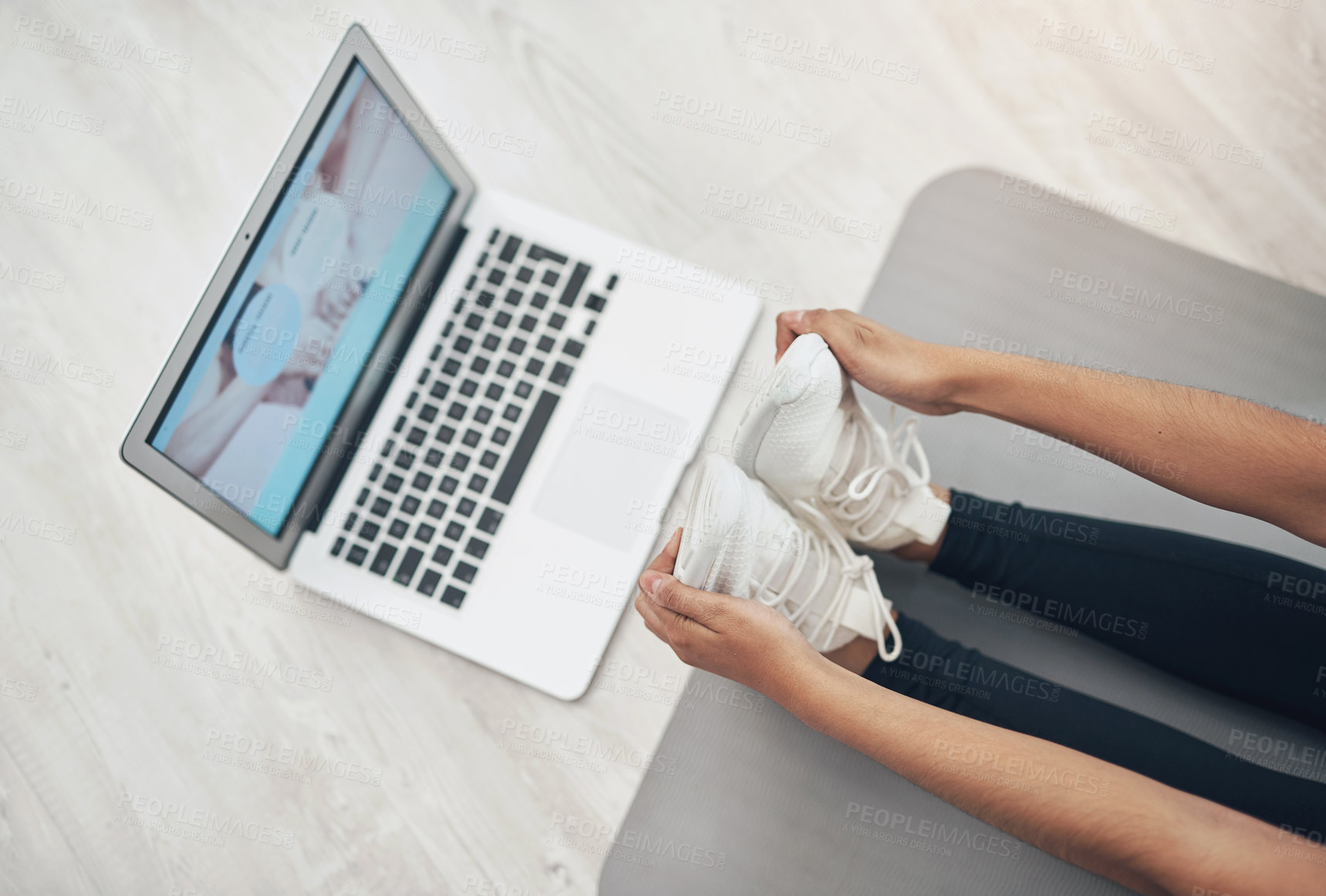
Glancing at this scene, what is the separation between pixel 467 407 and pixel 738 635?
1.32 feet

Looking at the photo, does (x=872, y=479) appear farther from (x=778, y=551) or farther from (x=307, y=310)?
(x=307, y=310)

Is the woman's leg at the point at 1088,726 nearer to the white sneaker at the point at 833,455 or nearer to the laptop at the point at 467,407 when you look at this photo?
the white sneaker at the point at 833,455

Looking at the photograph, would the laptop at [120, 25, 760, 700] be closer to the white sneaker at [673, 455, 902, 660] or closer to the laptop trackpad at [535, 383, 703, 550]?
the laptop trackpad at [535, 383, 703, 550]

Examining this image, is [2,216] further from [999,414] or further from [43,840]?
[999,414]

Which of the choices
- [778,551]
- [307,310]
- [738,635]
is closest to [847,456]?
[778,551]

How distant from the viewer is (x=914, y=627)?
74 centimetres

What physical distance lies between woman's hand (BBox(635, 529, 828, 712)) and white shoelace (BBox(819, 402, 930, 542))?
169 millimetres

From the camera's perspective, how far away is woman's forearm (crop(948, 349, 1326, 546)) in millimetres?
580

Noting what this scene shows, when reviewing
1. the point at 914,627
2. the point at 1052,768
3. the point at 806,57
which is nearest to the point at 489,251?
the point at 806,57

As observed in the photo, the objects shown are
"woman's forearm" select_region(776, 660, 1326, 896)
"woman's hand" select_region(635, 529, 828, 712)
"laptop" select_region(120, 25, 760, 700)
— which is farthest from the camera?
"laptop" select_region(120, 25, 760, 700)

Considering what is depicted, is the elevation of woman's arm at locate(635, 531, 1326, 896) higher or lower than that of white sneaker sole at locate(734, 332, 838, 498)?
lower

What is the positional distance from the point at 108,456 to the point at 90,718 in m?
0.30

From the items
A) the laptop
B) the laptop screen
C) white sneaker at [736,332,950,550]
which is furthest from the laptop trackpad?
the laptop screen

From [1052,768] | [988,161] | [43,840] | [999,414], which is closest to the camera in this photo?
[1052,768]
